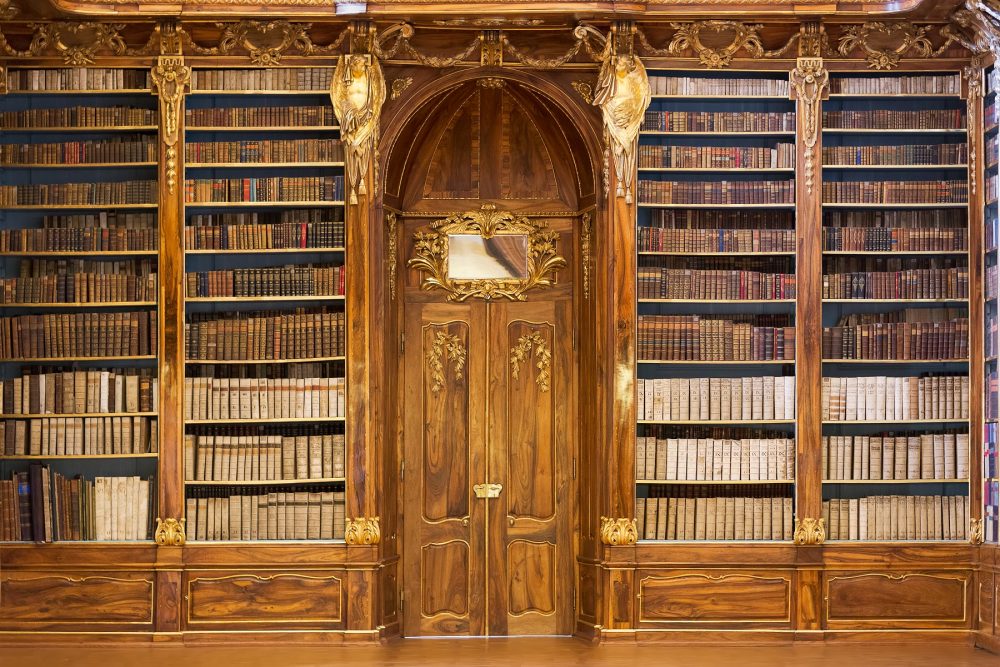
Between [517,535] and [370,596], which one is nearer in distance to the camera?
[370,596]

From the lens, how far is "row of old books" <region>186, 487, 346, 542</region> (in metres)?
7.68

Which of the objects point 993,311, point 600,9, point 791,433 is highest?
point 600,9

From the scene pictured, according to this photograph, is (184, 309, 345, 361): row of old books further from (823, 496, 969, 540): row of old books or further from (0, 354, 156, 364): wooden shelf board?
(823, 496, 969, 540): row of old books

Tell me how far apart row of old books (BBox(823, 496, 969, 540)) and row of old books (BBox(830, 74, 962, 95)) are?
98.0 inches

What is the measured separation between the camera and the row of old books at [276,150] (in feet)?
25.4

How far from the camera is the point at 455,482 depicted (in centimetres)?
819

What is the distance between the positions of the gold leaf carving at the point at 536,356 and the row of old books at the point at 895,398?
1730 millimetres

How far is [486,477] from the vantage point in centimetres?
818

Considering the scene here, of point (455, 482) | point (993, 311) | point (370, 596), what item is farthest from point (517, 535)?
point (993, 311)

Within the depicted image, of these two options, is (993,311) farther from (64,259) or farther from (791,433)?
(64,259)

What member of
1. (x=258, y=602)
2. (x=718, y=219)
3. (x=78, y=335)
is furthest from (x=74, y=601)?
(x=718, y=219)

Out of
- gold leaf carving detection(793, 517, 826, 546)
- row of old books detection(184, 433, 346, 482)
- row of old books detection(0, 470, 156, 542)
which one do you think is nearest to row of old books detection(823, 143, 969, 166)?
gold leaf carving detection(793, 517, 826, 546)

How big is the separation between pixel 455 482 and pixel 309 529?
40.0 inches

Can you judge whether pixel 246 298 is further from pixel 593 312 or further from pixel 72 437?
pixel 593 312
